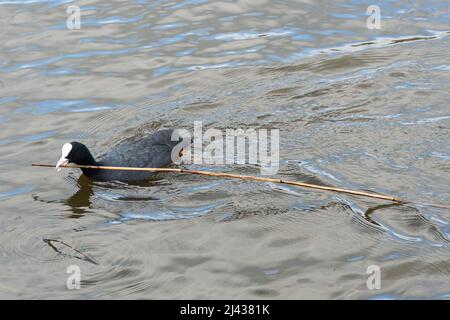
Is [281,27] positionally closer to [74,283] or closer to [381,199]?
[381,199]

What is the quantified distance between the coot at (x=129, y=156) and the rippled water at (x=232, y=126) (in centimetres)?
13

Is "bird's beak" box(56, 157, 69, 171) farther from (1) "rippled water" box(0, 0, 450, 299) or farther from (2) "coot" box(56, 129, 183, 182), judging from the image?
(1) "rippled water" box(0, 0, 450, 299)

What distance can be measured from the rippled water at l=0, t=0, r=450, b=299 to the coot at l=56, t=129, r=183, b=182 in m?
0.13

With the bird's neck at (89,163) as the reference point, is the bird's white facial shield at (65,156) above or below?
above

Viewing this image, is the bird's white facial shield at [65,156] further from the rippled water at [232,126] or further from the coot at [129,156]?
the rippled water at [232,126]

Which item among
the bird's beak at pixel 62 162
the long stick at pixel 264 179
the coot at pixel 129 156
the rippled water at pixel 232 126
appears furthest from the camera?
the coot at pixel 129 156

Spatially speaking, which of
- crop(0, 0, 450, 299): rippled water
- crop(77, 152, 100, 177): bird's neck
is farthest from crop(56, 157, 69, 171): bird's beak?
crop(0, 0, 450, 299): rippled water

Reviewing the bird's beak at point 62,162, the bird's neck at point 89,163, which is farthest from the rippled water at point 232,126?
the bird's beak at point 62,162

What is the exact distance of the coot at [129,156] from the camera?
659 centimetres
